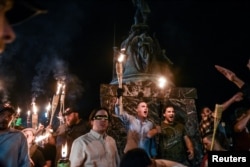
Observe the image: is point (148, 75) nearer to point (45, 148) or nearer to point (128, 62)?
point (128, 62)

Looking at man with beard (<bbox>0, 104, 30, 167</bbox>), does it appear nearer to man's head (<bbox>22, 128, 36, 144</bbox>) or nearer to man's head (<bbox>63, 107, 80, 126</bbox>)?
man's head (<bbox>22, 128, 36, 144</bbox>)

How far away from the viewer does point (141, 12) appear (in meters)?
16.8

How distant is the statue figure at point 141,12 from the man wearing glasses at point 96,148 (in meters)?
11.7

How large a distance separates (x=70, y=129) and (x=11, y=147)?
10.9ft

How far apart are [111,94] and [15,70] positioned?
17105mm

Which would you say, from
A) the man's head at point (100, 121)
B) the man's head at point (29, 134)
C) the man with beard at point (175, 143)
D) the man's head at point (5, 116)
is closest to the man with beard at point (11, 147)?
the man's head at point (5, 116)

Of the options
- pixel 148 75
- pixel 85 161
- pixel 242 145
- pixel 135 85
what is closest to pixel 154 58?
pixel 148 75

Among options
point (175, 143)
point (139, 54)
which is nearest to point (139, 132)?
point (175, 143)

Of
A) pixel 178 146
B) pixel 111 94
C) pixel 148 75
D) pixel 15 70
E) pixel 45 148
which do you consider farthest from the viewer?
pixel 15 70

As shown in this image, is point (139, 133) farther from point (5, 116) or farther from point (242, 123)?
point (5, 116)

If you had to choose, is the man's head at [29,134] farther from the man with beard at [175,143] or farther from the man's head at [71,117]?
the man with beard at [175,143]

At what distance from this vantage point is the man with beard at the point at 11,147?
16.6 ft

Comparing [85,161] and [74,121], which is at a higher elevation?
[74,121]

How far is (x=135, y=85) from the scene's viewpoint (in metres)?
10.1
